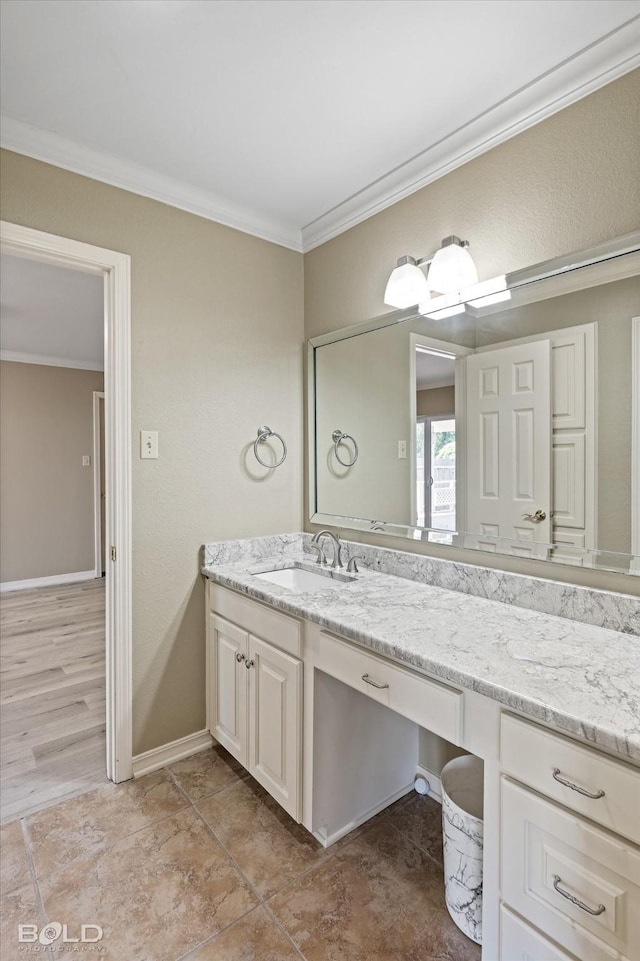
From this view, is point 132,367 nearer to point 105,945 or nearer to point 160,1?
point 160,1

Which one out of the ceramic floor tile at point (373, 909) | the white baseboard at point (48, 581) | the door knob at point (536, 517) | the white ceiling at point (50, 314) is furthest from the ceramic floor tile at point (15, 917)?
the white baseboard at point (48, 581)

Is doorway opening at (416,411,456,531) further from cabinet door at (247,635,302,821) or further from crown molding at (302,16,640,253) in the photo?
crown molding at (302,16,640,253)

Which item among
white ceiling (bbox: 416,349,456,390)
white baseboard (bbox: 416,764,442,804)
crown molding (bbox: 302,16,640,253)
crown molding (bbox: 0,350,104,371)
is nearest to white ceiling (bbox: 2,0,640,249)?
crown molding (bbox: 302,16,640,253)

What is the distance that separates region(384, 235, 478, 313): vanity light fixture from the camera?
64.4 inches

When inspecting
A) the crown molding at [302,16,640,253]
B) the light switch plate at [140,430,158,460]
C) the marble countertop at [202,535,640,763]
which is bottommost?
the marble countertop at [202,535,640,763]

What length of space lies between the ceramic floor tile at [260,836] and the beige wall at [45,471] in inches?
165

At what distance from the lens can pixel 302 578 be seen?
7.16 ft

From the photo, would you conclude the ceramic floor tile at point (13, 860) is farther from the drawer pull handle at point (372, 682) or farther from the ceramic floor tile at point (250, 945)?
the drawer pull handle at point (372, 682)

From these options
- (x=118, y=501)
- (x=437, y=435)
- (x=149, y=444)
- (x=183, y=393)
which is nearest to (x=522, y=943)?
(x=437, y=435)

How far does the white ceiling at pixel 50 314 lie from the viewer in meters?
2.96

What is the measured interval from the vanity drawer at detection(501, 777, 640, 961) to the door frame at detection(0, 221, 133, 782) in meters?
1.50

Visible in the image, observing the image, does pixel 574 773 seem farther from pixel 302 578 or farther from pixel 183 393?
pixel 183 393

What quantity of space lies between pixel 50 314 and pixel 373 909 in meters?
4.12

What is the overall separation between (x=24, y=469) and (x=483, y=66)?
5173mm
